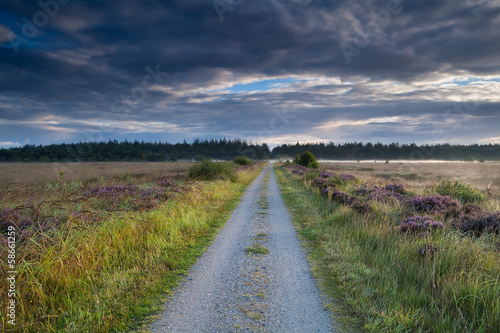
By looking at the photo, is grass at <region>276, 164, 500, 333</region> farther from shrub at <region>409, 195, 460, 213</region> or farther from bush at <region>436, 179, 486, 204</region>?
bush at <region>436, 179, 486, 204</region>

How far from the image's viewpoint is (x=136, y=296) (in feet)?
15.1

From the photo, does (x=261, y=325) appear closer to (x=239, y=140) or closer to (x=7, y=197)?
(x=7, y=197)

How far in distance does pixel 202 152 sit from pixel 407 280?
14341 centimetres

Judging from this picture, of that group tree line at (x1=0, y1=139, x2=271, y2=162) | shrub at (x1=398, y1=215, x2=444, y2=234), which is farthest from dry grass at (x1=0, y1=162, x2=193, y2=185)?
shrub at (x1=398, y1=215, x2=444, y2=234)

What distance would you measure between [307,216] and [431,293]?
699 centimetres

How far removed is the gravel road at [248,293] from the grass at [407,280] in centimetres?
48

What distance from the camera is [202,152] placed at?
145 metres

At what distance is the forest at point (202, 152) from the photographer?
3760 inches

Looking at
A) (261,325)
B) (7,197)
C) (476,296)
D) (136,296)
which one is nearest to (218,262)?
(136,296)

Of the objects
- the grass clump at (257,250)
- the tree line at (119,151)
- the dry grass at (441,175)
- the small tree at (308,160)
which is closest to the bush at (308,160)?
the small tree at (308,160)

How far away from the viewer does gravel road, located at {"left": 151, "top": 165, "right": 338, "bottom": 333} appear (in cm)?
388

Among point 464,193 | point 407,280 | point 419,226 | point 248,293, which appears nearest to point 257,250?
point 248,293

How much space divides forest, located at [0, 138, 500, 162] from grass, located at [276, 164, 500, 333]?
74.6 meters

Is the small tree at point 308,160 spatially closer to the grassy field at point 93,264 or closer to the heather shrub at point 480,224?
the heather shrub at point 480,224
